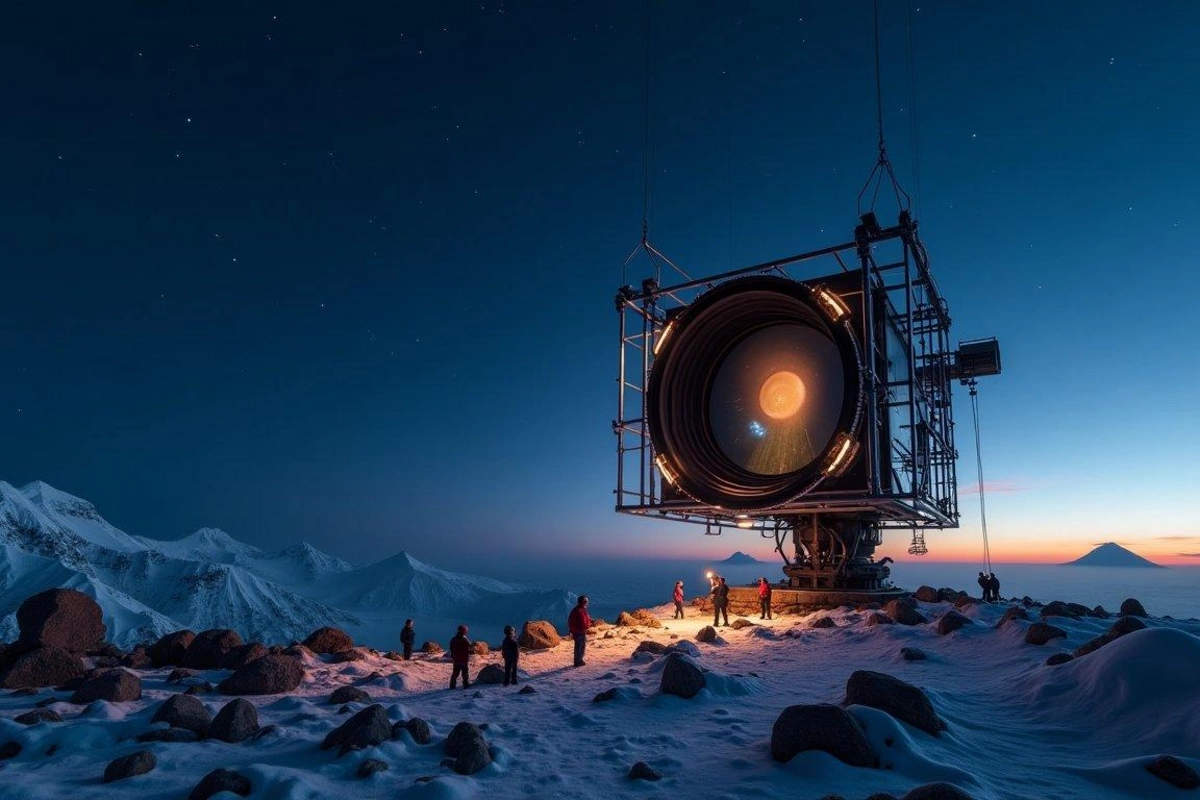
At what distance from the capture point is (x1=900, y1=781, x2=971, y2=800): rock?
193 inches

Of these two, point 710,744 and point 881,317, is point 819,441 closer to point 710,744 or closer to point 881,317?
point 881,317

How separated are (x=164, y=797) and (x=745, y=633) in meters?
12.3

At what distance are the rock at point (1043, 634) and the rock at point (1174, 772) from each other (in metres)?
5.83

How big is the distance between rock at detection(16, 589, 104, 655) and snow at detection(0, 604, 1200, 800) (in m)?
4.32

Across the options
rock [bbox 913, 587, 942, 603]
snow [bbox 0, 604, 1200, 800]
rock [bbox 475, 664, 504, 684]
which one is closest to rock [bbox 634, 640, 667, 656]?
snow [bbox 0, 604, 1200, 800]

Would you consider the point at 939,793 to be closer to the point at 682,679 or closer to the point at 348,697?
the point at 682,679

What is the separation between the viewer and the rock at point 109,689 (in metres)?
9.88

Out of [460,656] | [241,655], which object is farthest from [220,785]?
[241,655]

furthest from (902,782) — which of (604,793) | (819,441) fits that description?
(819,441)

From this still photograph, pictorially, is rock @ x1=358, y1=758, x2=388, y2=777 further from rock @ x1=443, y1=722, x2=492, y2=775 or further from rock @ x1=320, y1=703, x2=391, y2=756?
rock @ x1=443, y1=722, x2=492, y2=775

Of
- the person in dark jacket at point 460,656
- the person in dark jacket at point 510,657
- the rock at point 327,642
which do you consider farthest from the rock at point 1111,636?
the rock at point 327,642

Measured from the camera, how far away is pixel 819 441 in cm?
1402

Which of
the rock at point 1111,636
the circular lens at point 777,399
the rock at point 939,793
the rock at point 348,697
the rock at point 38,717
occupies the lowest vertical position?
the rock at point 348,697

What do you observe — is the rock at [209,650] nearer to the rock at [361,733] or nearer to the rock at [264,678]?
the rock at [264,678]
